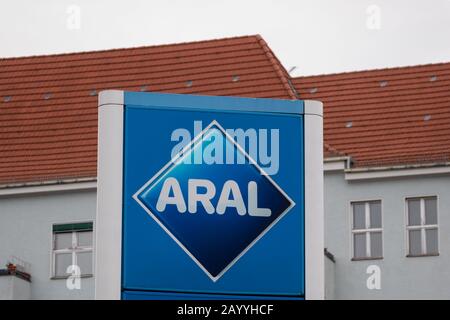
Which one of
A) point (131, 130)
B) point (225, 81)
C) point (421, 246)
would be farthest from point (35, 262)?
point (131, 130)

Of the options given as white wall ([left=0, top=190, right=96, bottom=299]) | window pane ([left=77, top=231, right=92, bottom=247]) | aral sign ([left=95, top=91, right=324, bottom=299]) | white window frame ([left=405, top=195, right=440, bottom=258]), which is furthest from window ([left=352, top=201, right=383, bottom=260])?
aral sign ([left=95, top=91, right=324, bottom=299])

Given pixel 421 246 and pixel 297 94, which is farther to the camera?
pixel 297 94

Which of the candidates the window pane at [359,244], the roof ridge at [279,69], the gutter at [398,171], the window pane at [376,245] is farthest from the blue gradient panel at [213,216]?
the roof ridge at [279,69]

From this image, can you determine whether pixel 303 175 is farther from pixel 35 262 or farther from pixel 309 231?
pixel 35 262

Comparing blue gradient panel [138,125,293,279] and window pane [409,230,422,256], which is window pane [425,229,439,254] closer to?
window pane [409,230,422,256]

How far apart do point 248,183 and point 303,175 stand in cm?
26

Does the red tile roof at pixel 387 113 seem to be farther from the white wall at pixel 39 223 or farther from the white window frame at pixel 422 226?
the white wall at pixel 39 223

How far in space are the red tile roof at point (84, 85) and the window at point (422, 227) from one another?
4.28 metres

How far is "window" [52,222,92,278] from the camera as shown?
36.8 metres

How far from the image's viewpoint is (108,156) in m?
6.42

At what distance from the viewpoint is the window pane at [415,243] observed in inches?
1385

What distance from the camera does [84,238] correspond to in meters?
37.0

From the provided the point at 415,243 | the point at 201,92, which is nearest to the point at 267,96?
the point at 201,92

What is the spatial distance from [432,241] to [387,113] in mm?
4508
